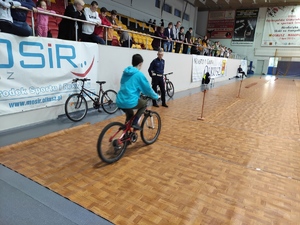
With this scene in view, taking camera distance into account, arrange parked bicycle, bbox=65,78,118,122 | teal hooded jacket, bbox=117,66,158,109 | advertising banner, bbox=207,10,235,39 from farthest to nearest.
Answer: advertising banner, bbox=207,10,235,39, parked bicycle, bbox=65,78,118,122, teal hooded jacket, bbox=117,66,158,109

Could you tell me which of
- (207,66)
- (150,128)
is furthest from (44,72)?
(207,66)

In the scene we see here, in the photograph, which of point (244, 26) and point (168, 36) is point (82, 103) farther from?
point (244, 26)

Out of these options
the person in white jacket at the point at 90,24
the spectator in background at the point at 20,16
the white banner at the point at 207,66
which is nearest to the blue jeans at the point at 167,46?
the white banner at the point at 207,66

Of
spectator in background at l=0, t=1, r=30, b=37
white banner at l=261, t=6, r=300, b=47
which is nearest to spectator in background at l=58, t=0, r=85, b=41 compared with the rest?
spectator in background at l=0, t=1, r=30, b=37

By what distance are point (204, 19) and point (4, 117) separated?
26.9 metres

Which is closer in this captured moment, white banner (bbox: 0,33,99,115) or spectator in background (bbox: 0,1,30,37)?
spectator in background (bbox: 0,1,30,37)

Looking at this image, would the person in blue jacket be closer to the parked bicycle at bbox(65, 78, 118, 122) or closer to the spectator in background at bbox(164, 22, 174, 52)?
the parked bicycle at bbox(65, 78, 118, 122)

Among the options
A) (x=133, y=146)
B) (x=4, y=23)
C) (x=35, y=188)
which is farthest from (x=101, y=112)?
(x=35, y=188)

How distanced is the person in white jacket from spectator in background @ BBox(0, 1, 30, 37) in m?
1.73

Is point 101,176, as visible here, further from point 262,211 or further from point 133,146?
point 262,211

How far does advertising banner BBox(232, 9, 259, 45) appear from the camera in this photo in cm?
2392

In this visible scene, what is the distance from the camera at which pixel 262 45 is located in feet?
78.6

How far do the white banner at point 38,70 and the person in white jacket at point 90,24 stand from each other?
0.99 feet

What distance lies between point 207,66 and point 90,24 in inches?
347
